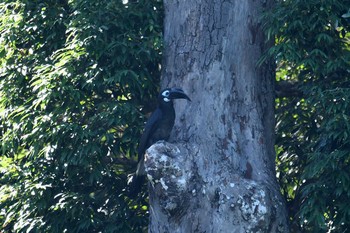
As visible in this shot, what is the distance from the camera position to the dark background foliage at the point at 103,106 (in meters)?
7.62

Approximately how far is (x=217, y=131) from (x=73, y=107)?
1466 millimetres

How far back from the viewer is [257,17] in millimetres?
8203

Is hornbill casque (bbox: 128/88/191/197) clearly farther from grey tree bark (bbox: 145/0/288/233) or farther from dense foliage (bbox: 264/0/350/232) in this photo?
dense foliage (bbox: 264/0/350/232)

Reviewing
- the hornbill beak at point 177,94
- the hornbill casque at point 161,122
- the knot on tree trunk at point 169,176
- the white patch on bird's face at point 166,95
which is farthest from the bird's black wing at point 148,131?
the knot on tree trunk at point 169,176

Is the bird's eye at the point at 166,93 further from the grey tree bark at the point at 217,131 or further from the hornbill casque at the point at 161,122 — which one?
the grey tree bark at the point at 217,131

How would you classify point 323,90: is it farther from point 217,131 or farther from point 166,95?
point 166,95

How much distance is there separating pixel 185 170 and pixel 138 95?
4.65 feet

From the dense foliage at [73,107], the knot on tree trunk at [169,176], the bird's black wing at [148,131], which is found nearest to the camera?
the knot on tree trunk at [169,176]

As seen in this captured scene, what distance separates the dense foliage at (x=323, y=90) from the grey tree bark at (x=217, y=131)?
0.38 meters

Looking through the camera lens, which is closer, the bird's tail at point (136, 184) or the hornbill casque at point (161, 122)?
the hornbill casque at point (161, 122)

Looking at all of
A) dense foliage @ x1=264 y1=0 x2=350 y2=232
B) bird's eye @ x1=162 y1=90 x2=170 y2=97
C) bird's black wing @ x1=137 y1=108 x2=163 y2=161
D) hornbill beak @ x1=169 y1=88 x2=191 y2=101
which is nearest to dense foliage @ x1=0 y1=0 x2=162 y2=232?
bird's black wing @ x1=137 y1=108 x2=163 y2=161

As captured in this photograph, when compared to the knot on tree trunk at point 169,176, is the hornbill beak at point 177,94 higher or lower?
higher

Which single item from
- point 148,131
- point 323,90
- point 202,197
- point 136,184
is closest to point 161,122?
A: point 148,131

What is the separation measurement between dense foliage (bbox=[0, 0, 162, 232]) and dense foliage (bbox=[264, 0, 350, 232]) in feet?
4.30
